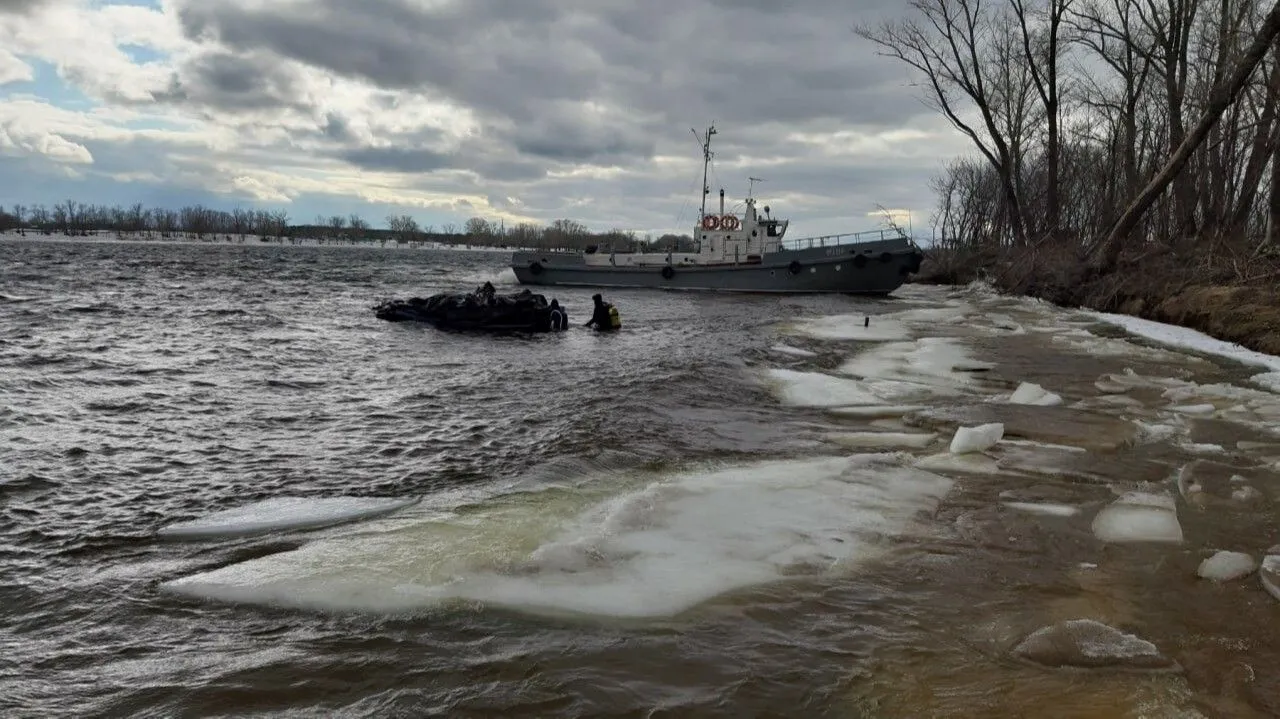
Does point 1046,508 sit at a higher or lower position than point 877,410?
lower

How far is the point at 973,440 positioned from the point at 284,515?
5.30 meters

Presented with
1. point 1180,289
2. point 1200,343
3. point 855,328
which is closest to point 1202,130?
point 1180,289

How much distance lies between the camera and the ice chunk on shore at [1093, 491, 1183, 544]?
4507mm

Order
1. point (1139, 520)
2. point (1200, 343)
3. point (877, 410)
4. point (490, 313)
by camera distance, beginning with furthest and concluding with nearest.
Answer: point (490, 313) → point (1200, 343) → point (877, 410) → point (1139, 520)

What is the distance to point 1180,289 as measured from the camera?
15750 mm

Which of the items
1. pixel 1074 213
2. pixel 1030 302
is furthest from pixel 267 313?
pixel 1074 213

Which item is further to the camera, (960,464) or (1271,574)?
(960,464)

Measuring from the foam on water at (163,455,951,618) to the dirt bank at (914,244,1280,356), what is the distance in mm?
9808

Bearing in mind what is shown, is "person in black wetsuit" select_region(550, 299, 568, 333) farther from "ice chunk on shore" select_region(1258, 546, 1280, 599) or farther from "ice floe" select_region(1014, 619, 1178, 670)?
"ice floe" select_region(1014, 619, 1178, 670)

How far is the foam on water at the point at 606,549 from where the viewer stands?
12.6ft

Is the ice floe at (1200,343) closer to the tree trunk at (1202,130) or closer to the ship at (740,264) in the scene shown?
the tree trunk at (1202,130)

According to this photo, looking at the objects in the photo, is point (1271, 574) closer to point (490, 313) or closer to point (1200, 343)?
point (1200, 343)

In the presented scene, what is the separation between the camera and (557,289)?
38406mm

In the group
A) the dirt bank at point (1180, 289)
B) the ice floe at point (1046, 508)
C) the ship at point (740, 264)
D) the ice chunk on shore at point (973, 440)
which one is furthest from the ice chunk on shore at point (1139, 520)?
the ship at point (740, 264)
